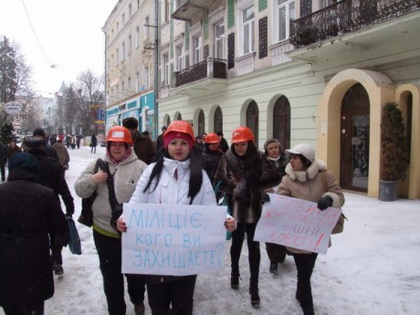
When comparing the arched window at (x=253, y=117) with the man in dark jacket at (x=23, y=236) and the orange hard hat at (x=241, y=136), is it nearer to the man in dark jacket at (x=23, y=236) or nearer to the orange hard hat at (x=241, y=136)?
the orange hard hat at (x=241, y=136)

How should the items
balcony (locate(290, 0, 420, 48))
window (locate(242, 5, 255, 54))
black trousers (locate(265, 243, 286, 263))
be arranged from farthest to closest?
window (locate(242, 5, 255, 54)) → balcony (locate(290, 0, 420, 48)) → black trousers (locate(265, 243, 286, 263))

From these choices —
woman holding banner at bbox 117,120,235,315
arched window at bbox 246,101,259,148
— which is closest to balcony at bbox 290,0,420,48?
arched window at bbox 246,101,259,148

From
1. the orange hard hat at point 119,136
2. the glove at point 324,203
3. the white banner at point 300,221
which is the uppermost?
Result: the orange hard hat at point 119,136

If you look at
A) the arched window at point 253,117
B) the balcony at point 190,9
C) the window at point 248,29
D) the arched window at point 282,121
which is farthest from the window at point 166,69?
the arched window at point 282,121

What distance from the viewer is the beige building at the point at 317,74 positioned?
9.36m

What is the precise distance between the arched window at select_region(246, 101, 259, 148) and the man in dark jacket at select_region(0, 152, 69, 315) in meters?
13.2

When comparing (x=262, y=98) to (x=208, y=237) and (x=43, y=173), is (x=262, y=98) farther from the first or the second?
(x=208, y=237)

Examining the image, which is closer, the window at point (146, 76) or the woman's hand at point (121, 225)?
the woman's hand at point (121, 225)

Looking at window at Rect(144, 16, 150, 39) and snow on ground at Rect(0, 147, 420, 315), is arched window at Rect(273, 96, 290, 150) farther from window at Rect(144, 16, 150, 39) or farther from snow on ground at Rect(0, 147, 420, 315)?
window at Rect(144, 16, 150, 39)

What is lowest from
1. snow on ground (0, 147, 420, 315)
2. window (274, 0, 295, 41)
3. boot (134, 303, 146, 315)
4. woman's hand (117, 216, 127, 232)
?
snow on ground (0, 147, 420, 315)

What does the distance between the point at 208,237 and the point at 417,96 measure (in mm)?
8245

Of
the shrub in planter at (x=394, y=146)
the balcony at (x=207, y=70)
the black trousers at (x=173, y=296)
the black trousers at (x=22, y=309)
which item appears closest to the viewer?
the black trousers at (x=173, y=296)

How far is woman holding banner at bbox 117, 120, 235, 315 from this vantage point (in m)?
2.58

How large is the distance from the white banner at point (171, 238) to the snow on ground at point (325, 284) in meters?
1.20
